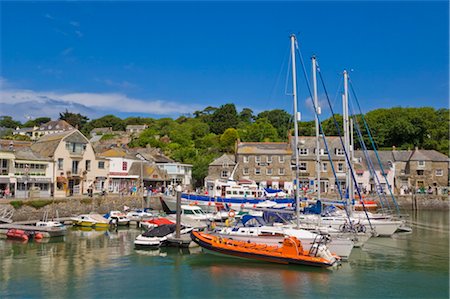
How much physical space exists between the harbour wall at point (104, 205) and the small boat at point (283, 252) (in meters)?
24.4

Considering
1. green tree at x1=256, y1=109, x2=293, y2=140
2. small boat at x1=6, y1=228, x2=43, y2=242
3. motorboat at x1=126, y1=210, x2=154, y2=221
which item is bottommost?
small boat at x1=6, y1=228, x2=43, y2=242

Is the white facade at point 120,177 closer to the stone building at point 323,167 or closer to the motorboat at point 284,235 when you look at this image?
the stone building at point 323,167

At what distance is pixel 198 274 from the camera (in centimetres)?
2309

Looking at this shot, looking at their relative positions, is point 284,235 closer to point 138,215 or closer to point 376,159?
point 138,215

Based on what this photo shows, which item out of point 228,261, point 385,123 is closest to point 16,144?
point 228,261

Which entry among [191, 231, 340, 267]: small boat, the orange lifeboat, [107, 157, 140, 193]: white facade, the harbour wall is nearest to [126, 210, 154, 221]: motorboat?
the harbour wall

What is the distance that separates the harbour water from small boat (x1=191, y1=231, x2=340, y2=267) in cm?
45

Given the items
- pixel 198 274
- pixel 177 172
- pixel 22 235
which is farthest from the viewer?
pixel 177 172

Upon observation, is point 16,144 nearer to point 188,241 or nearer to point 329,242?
point 188,241

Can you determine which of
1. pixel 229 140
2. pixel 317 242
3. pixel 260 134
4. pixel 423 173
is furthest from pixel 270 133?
pixel 317 242

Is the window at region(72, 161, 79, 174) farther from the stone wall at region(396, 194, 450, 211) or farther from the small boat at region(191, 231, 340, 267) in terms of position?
the stone wall at region(396, 194, 450, 211)

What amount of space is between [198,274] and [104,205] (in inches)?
1164

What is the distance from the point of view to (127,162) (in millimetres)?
63562

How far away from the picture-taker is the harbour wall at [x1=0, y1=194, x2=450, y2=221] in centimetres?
4191
